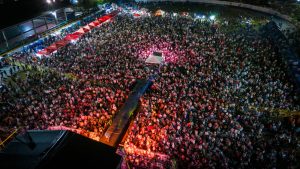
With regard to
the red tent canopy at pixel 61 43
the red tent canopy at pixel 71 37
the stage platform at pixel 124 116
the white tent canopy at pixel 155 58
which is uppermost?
the red tent canopy at pixel 71 37

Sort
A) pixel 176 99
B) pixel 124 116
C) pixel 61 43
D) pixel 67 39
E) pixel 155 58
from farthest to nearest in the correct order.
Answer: pixel 67 39 < pixel 61 43 < pixel 155 58 < pixel 176 99 < pixel 124 116

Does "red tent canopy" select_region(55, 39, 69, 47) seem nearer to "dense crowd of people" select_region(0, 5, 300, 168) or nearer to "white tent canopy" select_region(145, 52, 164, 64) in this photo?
"dense crowd of people" select_region(0, 5, 300, 168)

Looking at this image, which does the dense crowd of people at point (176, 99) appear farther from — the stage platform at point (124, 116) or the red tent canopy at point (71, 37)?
the red tent canopy at point (71, 37)

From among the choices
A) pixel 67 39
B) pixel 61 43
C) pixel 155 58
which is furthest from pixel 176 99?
pixel 67 39

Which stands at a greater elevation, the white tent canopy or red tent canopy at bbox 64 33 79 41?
red tent canopy at bbox 64 33 79 41

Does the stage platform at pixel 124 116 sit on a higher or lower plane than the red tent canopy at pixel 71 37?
lower

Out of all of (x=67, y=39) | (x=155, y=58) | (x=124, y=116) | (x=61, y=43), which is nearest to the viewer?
(x=124, y=116)

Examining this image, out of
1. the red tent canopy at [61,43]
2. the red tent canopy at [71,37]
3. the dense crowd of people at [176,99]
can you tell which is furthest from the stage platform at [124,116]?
the red tent canopy at [71,37]

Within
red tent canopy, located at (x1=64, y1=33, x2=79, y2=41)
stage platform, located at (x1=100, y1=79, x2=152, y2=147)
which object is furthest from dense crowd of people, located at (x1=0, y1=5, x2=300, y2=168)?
red tent canopy, located at (x1=64, y1=33, x2=79, y2=41)

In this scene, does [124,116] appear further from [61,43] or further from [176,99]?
[61,43]
